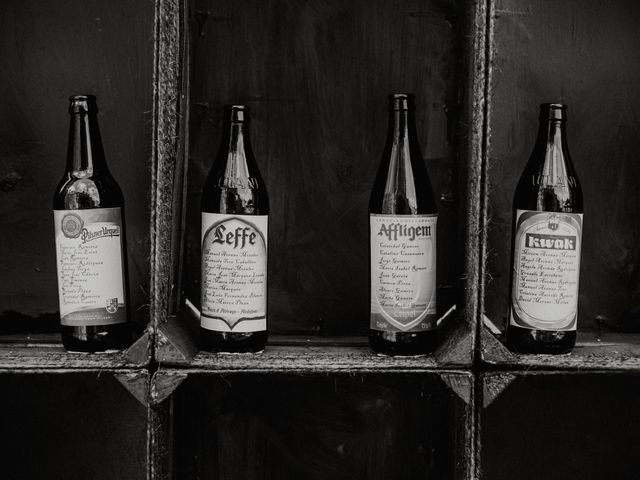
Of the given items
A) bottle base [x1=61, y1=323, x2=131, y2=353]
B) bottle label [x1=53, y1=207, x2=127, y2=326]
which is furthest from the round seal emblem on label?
bottle base [x1=61, y1=323, x2=131, y2=353]

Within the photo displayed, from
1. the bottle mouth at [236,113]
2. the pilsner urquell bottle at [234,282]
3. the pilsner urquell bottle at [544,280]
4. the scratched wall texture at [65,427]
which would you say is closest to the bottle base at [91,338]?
the pilsner urquell bottle at [234,282]

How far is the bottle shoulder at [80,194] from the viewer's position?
974mm

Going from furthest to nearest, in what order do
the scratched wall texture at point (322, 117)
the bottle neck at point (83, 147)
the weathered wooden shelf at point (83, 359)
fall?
1. the scratched wall texture at point (322, 117)
2. the bottle neck at point (83, 147)
3. the weathered wooden shelf at point (83, 359)

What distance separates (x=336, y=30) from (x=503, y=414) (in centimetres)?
74

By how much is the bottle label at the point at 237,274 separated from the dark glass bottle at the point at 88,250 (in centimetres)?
14

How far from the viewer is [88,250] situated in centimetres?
93

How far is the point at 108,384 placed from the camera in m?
1.20

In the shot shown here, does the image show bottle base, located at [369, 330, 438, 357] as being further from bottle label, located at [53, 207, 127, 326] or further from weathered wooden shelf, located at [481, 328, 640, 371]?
bottle label, located at [53, 207, 127, 326]

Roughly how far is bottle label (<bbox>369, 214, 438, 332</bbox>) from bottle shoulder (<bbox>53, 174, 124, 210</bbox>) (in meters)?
0.41

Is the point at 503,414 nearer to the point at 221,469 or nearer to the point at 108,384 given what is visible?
the point at 221,469

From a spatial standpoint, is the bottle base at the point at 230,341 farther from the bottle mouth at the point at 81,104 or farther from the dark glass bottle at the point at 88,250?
the bottle mouth at the point at 81,104

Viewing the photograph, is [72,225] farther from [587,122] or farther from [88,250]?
[587,122]

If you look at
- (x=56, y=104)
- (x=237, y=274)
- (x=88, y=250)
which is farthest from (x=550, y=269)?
(x=56, y=104)

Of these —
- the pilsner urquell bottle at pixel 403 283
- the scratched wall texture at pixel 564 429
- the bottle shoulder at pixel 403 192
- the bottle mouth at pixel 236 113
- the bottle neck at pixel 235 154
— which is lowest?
the scratched wall texture at pixel 564 429
